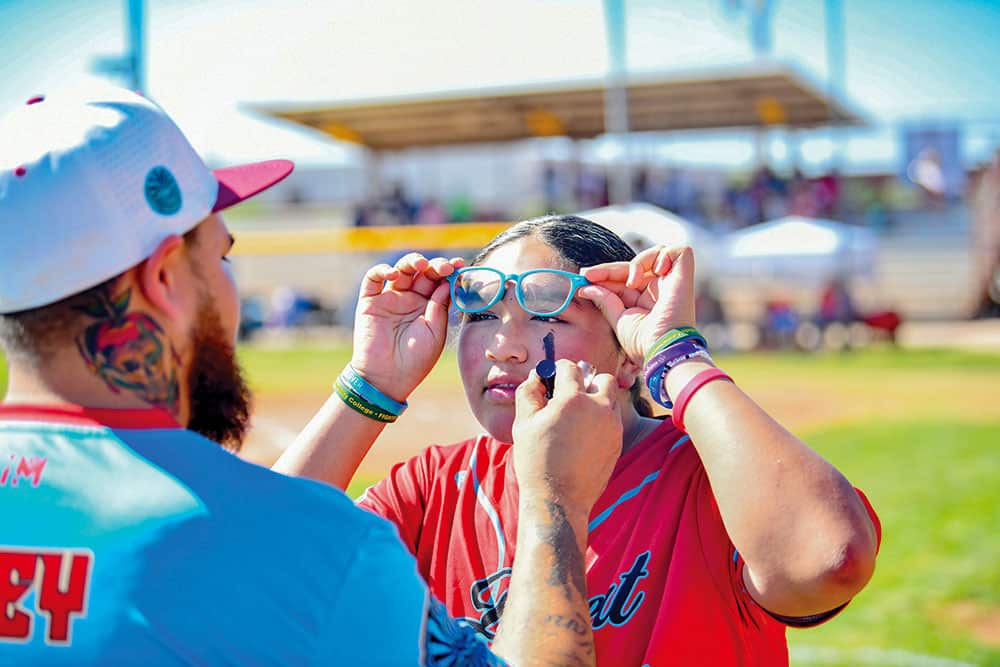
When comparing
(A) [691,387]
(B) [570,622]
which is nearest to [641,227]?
(A) [691,387]

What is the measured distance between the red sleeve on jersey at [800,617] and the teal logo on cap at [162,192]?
1329 mm

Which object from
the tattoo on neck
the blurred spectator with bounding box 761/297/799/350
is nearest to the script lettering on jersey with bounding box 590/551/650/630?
the tattoo on neck

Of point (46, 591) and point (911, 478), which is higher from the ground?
point (46, 591)

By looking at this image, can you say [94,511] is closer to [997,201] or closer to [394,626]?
[394,626]

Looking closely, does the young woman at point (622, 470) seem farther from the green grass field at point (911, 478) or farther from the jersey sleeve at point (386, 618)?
the green grass field at point (911, 478)

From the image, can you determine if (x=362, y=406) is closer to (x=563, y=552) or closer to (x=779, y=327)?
(x=563, y=552)

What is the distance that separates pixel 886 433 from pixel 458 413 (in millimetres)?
6362

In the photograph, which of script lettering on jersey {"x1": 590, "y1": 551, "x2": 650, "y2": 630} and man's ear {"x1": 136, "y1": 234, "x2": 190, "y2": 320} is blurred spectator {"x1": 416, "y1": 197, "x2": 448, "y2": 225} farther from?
man's ear {"x1": 136, "y1": 234, "x2": 190, "y2": 320}

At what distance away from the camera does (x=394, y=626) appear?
5.09 ft

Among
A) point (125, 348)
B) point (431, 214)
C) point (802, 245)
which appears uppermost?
point (125, 348)

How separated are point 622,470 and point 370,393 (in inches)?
27.3

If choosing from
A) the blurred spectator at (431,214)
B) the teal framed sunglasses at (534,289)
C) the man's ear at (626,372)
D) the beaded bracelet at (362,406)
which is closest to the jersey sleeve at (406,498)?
the beaded bracelet at (362,406)

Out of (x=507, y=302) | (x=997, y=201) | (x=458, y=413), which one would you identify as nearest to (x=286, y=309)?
(x=458, y=413)

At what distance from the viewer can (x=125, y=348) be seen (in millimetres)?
1685
